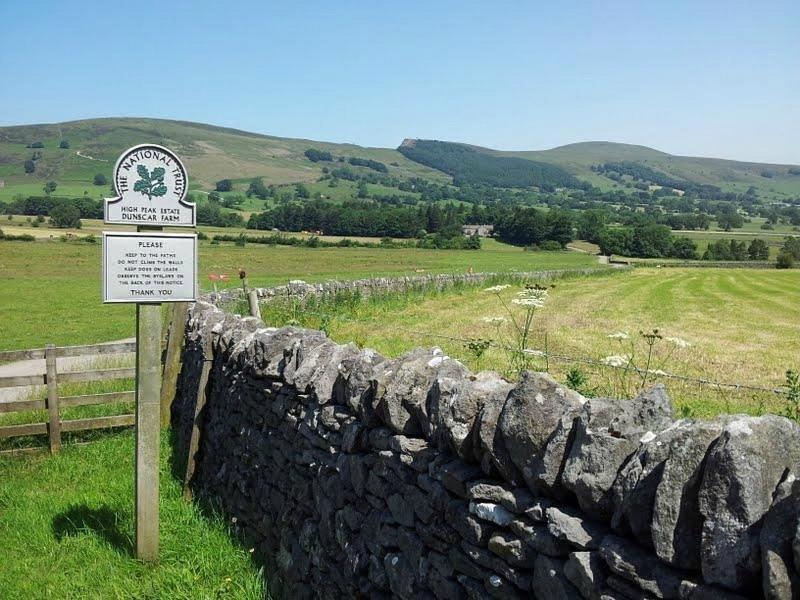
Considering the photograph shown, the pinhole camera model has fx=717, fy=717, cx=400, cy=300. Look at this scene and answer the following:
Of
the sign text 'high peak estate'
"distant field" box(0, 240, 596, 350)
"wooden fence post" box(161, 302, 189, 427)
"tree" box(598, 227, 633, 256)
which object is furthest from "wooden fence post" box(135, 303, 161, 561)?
"tree" box(598, 227, 633, 256)

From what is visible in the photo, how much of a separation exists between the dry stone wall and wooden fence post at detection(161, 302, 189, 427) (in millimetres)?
4556

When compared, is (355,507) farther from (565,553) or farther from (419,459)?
(565,553)

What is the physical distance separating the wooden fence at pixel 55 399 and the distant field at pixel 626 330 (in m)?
3.96

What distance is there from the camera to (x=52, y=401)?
10.0 meters

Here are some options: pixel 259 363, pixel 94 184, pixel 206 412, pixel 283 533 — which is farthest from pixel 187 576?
pixel 94 184

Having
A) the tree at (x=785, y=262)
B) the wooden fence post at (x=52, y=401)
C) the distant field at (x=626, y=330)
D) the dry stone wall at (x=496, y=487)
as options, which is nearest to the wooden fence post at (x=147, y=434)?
the dry stone wall at (x=496, y=487)

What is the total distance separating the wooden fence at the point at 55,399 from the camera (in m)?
9.91

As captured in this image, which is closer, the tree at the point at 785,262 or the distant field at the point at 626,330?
the distant field at the point at 626,330

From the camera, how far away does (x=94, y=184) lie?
17688 cm

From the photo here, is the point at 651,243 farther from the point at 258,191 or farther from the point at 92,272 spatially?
the point at 258,191

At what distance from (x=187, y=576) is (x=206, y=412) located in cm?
295

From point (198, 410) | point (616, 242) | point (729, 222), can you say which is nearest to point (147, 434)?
point (198, 410)

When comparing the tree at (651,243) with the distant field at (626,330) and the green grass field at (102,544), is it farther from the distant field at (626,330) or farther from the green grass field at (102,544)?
the green grass field at (102,544)

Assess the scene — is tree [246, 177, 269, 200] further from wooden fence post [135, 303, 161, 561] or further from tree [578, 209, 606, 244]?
wooden fence post [135, 303, 161, 561]
